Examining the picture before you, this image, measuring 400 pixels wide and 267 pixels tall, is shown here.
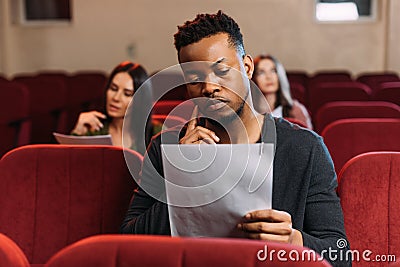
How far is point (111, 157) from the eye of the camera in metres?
2.46

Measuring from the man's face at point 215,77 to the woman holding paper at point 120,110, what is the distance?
167 cm

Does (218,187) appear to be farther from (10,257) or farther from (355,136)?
(355,136)

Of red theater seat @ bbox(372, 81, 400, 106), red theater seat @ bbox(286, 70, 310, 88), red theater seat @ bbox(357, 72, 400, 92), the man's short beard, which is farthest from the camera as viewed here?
red theater seat @ bbox(286, 70, 310, 88)

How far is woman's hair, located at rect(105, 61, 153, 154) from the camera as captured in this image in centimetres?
357

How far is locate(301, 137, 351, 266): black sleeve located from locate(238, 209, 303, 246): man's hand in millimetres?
168

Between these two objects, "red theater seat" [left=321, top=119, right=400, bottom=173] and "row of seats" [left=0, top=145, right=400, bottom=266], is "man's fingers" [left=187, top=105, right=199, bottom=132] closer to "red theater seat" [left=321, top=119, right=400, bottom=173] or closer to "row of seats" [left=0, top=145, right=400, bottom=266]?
"row of seats" [left=0, top=145, right=400, bottom=266]

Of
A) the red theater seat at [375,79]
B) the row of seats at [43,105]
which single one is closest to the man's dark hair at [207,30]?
the row of seats at [43,105]

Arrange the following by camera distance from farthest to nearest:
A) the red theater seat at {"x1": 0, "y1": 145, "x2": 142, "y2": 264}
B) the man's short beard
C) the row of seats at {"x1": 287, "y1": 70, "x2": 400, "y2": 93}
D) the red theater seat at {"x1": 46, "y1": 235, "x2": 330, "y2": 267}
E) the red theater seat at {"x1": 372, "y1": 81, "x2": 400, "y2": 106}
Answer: the row of seats at {"x1": 287, "y1": 70, "x2": 400, "y2": 93}
the red theater seat at {"x1": 372, "y1": 81, "x2": 400, "y2": 106}
the red theater seat at {"x1": 0, "y1": 145, "x2": 142, "y2": 264}
the man's short beard
the red theater seat at {"x1": 46, "y1": 235, "x2": 330, "y2": 267}

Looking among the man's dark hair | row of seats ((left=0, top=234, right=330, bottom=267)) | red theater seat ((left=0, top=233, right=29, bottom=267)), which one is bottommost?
red theater seat ((left=0, top=233, right=29, bottom=267))

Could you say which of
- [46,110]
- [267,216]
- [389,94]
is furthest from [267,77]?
[267,216]

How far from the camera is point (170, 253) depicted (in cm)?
126

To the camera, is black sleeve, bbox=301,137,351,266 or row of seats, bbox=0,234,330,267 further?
black sleeve, bbox=301,137,351,266

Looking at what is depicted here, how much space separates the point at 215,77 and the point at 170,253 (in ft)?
2.33

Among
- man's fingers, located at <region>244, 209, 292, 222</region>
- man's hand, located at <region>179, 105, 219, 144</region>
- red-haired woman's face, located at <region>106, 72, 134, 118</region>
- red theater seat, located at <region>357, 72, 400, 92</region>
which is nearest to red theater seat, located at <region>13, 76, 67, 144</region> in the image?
red-haired woman's face, located at <region>106, 72, 134, 118</region>
